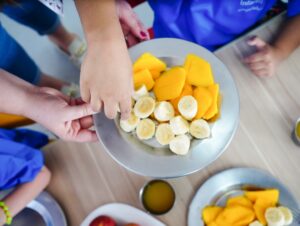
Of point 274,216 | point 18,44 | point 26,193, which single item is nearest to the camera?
point 274,216

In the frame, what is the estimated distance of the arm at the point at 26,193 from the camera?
74 cm

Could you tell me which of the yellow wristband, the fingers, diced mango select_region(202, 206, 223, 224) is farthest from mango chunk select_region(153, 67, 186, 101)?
the yellow wristband

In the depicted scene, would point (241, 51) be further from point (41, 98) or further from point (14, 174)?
point (14, 174)

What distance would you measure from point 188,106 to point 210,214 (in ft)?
0.79

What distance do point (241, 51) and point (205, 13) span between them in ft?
0.44

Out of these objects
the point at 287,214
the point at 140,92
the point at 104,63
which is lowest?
the point at 287,214

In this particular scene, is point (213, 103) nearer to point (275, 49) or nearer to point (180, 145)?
point (180, 145)

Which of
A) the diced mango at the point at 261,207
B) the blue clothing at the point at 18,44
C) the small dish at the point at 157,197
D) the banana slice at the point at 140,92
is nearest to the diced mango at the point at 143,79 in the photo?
the banana slice at the point at 140,92

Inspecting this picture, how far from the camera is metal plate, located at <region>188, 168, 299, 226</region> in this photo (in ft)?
2.28

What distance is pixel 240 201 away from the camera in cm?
68

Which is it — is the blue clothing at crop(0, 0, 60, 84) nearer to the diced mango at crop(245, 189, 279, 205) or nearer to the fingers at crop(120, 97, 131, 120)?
the fingers at crop(120, 97, 131, 120)

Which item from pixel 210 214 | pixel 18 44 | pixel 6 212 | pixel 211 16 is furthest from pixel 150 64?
pixel 18 44

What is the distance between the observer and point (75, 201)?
2.48ft

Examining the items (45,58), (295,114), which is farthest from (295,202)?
(45,58)
